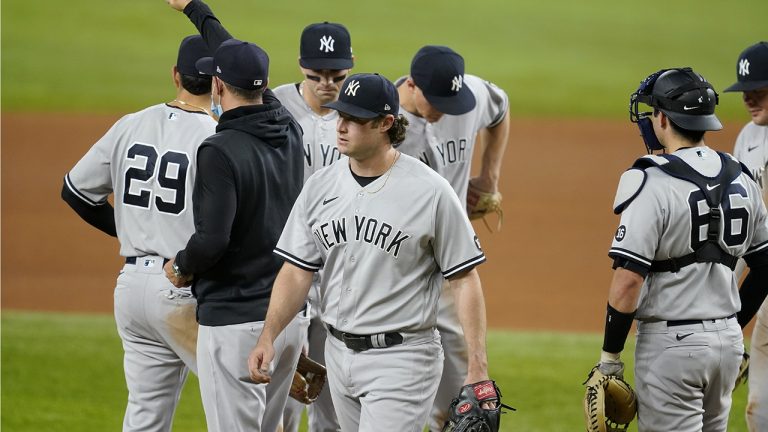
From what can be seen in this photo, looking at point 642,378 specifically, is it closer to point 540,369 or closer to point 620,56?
point 540,369

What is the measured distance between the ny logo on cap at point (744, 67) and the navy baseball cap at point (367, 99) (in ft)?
7.43

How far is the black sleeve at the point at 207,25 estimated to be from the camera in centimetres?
489

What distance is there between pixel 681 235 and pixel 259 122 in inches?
66.8

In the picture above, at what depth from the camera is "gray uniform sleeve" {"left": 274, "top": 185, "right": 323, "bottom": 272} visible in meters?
3.97

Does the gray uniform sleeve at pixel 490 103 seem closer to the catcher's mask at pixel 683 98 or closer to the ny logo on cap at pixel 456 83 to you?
the ny logo on cap at pixel 456 83

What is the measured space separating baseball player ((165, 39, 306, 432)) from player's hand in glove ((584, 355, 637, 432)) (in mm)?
1247

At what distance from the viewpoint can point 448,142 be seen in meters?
5.30

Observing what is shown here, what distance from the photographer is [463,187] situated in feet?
17.8

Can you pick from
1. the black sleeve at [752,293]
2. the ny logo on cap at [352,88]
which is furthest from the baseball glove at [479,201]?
the ny logo on cap at [352,88]

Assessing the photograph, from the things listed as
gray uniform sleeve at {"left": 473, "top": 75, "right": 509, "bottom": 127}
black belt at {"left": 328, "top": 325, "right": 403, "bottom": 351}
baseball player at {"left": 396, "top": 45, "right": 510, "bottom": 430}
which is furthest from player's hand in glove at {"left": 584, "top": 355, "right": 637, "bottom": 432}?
gray uniform sleeve at {"left": 473, "top": 75, "right": 509, "bottom": 127}

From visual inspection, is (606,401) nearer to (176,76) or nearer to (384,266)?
(384,266)

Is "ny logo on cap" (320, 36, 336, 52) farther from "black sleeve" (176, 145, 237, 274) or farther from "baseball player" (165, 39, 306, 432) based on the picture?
"black sleeve" (176, 145, 237, 274)

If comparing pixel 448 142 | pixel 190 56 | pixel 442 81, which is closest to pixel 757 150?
pixel 448 142

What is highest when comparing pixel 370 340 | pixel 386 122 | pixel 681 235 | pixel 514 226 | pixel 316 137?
pixel 386 122
